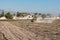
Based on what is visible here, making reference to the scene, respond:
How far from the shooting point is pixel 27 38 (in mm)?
13172

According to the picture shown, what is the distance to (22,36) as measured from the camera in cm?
1343

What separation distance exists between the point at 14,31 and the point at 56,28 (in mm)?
2878

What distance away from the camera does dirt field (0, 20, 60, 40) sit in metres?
13.3

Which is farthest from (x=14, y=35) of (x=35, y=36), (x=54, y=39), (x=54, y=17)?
(x=54, y=17)

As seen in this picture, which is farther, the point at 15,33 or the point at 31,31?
the point at 31,31

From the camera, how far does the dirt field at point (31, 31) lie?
13258 millimetres

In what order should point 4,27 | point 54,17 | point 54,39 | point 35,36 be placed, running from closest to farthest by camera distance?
point 54,39 → point 35,36 → point 4,27 → point 54,17

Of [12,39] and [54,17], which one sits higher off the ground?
[54,17]

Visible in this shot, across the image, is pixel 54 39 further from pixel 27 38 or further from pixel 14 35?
pixel 14 35

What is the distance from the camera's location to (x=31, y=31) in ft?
46.8

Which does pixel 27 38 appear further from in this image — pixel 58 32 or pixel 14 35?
pixel 58 32

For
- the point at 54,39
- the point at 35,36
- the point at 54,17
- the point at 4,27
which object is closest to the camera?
the point at 54,39

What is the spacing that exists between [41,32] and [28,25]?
1.78 m

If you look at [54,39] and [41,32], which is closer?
[54,39]
